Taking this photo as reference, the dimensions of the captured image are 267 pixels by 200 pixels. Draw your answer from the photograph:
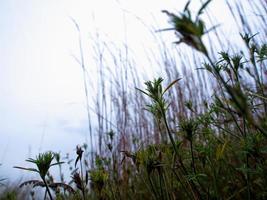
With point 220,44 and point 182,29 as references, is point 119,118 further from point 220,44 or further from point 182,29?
point 182,29

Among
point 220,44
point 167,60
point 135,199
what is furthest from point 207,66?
point 167,60

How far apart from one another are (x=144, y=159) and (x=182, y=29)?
1.94ft

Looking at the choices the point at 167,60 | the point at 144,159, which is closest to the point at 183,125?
the point at 144,159

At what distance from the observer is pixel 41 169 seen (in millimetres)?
937

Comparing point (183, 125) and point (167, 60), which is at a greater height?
point (167, 60)

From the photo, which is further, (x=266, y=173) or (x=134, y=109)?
(x=134, y=109)

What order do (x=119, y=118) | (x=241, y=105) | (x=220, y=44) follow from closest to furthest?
(x=241, y=105) → (x=220, y=44) → (x=119, y=118)

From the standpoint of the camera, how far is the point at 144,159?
37.7 inches

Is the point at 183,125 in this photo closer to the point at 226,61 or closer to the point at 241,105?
the point at 226,61

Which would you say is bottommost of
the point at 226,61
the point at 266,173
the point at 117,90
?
the point at 266,173

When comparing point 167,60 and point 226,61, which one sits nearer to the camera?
point 226,61

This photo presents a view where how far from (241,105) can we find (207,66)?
875 millimetres

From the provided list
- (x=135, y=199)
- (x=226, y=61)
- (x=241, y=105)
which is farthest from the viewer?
(x=135, y=199)

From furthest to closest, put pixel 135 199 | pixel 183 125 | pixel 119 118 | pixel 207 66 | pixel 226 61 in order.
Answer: pixel 119 118 < pixel 135 199 < pixel 207 66 < pixel 226 61 < pixel 183 125
